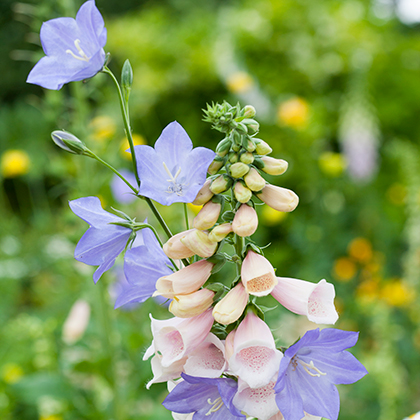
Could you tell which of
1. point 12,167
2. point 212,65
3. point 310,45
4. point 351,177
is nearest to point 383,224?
point 351,177

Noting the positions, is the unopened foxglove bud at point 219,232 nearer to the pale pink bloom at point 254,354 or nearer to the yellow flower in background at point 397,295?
the pale pink bloom at point 254,354

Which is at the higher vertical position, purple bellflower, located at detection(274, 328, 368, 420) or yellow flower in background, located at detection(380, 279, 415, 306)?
purple bellflower, located at detection(274, 328, 368, 420)

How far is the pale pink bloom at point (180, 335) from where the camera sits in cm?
61

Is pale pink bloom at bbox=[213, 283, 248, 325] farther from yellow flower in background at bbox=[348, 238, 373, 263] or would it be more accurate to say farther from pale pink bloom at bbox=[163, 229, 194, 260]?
Result: yellow flower in background at bbox=[348, 238, 373, 263]

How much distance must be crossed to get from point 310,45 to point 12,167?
2.70 metres

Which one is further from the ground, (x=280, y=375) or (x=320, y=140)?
(x=280, y=375)

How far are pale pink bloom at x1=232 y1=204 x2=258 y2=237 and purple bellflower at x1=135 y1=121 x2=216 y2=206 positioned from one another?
7cm

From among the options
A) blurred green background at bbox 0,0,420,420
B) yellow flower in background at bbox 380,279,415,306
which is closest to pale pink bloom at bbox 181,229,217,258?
blurred green background at bbox 0,0,420,420

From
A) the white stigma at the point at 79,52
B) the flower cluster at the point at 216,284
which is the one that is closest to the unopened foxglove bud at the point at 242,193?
the flower cluster at the point at 216,284

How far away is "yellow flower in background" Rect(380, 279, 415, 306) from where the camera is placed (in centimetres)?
251

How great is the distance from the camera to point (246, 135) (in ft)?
1.95

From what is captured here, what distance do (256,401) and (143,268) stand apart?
262 mm

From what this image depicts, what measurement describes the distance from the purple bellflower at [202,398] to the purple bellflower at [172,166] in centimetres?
26

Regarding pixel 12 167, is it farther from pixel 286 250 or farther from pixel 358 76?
pixel 358 76
